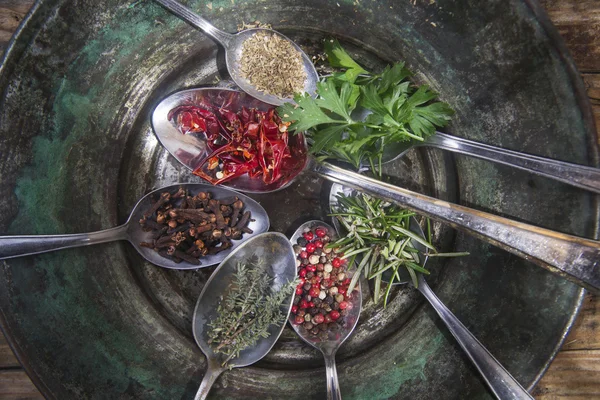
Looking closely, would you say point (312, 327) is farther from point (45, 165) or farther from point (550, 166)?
point (45, 165)

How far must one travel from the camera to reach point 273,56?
155 cm

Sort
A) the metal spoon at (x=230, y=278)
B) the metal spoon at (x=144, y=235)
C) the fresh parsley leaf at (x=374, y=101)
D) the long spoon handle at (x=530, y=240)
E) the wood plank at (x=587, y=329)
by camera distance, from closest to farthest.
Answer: the long spoon handle at (x=530, y=240), the fresh parsley leaf at (x=374, y=101), the metal spoon at (x=144, y=235), the metal spoon at (x=230, y=278), the wood plank at (x=587, y=329)

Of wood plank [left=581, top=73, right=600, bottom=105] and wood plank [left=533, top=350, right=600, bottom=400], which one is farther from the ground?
wood plank [left=581, top=73, right=600, bottom=105]

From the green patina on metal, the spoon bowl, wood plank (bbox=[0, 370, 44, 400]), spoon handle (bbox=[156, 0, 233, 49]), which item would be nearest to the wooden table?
wood plank (bbox=[0, 370, 44, 400])

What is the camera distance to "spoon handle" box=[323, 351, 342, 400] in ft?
5.04

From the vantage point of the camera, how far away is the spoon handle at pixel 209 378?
1524 mm

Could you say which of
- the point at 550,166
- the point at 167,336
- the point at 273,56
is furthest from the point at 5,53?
the point at 550,166

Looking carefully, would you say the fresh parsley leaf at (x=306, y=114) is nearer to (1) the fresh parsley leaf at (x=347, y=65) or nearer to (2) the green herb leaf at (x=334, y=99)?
(2) the green herb leaf at (x=334, y=99)

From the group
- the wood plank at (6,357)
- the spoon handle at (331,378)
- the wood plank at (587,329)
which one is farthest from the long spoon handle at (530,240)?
the wood plank at (6,357)

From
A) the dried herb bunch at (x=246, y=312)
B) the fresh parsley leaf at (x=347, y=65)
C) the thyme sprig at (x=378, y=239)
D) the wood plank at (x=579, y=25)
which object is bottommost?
the dried herb bunch at (x=246, y=312)

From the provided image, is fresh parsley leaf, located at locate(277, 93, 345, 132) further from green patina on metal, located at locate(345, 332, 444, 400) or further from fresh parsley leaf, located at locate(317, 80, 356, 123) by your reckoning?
green patina on metal, located at locate(345, 332, 444, 400)

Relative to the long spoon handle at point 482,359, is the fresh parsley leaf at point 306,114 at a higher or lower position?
higher

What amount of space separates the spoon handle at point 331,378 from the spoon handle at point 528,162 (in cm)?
91

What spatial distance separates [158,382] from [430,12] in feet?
5.80
